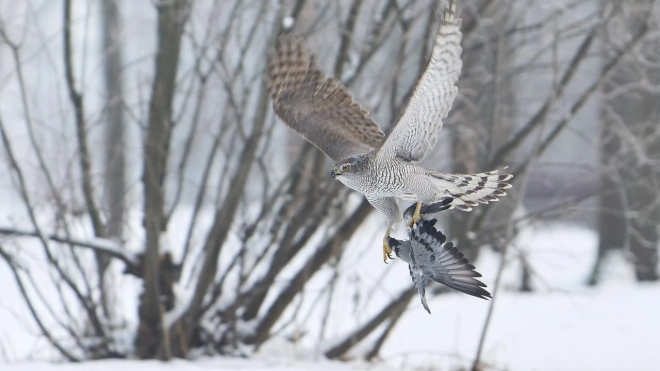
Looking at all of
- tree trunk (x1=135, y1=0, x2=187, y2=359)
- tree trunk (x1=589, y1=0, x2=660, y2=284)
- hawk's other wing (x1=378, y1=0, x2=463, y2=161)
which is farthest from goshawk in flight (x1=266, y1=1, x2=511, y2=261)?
tree trunk (x1=589, y1=0, x2=660, y2=284)

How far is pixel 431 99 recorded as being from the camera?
3664 mm

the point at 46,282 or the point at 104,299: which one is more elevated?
the point at 104,299

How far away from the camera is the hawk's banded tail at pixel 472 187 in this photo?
3.66m

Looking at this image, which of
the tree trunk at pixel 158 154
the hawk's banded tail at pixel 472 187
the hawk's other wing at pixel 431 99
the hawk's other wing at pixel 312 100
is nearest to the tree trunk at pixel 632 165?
the hawk's other wing at pixel 312 100

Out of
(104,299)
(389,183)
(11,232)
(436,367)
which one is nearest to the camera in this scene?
(389,183)

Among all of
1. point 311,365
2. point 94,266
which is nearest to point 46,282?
point 94,266

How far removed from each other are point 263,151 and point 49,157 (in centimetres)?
177

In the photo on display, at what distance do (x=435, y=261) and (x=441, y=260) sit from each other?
0.12ft

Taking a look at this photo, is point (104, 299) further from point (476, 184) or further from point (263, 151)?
point (476, 184)

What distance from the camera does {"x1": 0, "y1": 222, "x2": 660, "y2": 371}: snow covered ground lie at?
6.73 m

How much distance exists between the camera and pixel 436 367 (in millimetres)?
7258

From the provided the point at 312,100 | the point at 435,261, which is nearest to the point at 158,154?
the point at 312,100

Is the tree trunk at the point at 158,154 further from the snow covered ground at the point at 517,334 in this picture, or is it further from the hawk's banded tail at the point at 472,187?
the hawk's banded tail at the point at 472,187

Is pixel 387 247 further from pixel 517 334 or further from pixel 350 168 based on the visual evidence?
pixel 517 334
